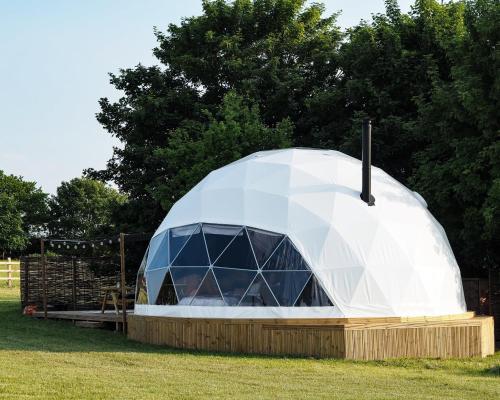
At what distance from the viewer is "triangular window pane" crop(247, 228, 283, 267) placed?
17.3 meters

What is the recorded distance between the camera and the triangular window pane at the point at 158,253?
19.0 metres

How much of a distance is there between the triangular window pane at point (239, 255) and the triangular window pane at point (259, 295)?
1.25 feet

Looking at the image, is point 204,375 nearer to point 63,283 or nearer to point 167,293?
point 167,293

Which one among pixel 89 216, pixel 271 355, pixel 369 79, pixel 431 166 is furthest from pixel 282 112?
pixel 89 216

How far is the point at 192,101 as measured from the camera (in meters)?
31.1

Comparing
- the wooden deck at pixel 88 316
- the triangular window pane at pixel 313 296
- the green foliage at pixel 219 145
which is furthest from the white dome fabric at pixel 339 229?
the green foliage at pixel 219 145

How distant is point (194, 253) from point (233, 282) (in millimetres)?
1349

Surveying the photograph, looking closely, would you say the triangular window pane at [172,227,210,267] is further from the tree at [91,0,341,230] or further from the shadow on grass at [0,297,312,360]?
the tree at [91,0,341,230]

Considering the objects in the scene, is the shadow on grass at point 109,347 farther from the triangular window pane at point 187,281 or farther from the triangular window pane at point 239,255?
the triangular window pane at point 239,255

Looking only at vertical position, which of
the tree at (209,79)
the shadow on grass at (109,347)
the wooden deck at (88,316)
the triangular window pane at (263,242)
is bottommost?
the shadow on grass at (109,347)

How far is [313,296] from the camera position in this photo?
1672cm

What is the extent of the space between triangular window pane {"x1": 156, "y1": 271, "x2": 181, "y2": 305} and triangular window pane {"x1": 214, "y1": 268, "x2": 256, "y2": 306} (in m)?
1.31

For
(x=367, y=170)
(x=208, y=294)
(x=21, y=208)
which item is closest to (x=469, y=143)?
(x=367, y=170)

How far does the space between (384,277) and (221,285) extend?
3547mm
